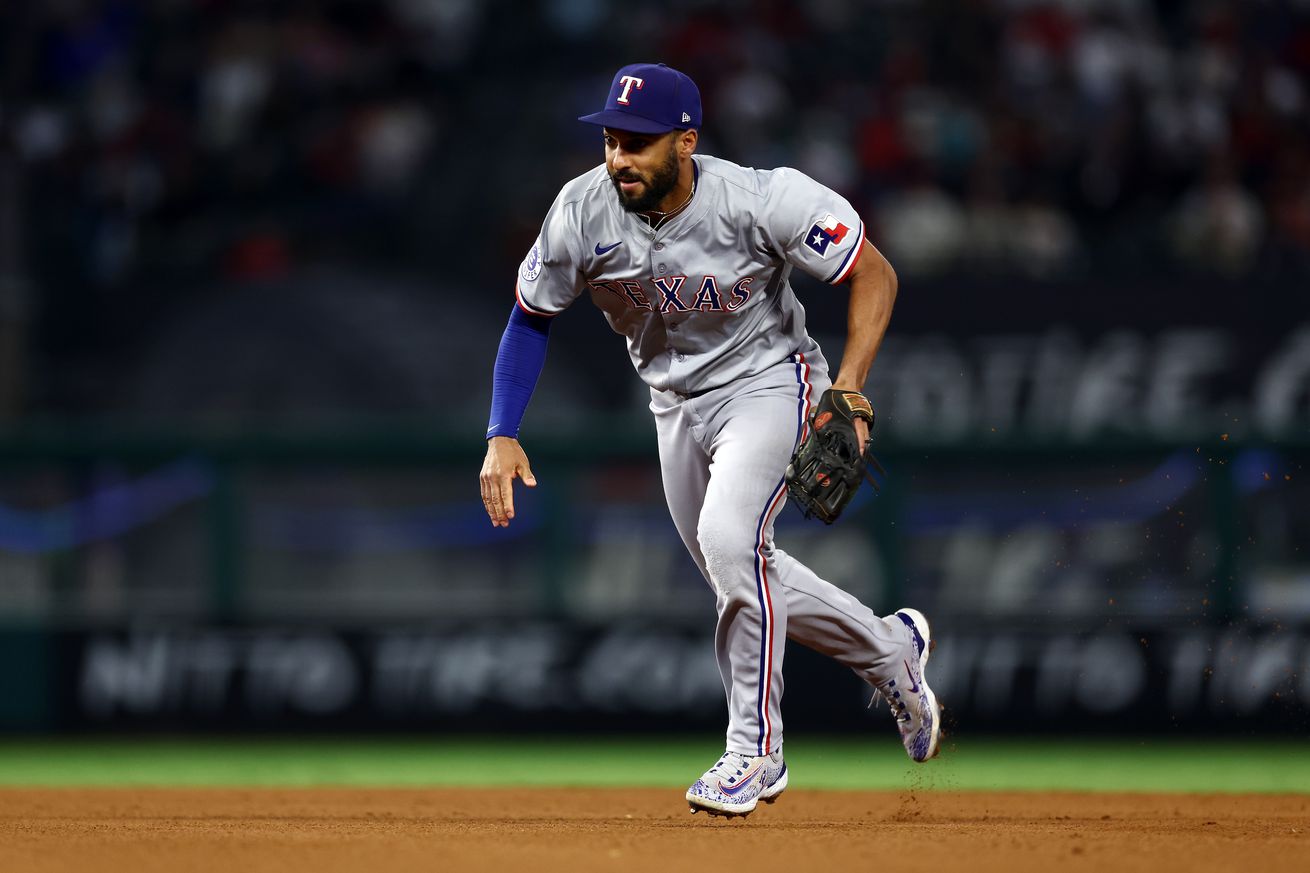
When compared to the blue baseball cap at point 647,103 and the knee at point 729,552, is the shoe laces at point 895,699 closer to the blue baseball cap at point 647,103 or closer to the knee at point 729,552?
the knee at point 729,552

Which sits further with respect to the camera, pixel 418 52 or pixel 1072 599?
pixel 418 52

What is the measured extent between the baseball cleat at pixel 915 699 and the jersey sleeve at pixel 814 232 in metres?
1.20

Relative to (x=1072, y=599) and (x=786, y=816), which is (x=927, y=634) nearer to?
(x=786, y=816)

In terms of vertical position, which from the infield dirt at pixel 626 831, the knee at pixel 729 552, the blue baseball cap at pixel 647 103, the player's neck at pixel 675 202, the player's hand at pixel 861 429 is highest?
the blue baseball cap at pixel 647 103

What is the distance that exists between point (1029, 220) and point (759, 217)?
18.7 ft

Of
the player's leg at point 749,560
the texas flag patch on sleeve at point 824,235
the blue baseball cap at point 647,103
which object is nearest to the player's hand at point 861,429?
the player's leg at point 749,560

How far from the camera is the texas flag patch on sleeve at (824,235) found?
497cm

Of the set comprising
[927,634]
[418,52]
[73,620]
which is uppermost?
[418,52]

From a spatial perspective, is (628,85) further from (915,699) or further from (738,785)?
(915,699)

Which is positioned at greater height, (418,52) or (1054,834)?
(418,52)

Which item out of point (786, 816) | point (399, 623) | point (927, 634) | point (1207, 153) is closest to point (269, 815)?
point (786, 816)

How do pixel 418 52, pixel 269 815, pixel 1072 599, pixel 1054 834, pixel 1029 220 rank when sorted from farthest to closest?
A: pixel 418 52 < pixel 1029 220 < pixel 1072 599 < pixel 269 815 < pixel 1054 834

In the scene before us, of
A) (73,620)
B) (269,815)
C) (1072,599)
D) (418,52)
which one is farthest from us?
(418,52)

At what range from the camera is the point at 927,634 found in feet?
18.5
